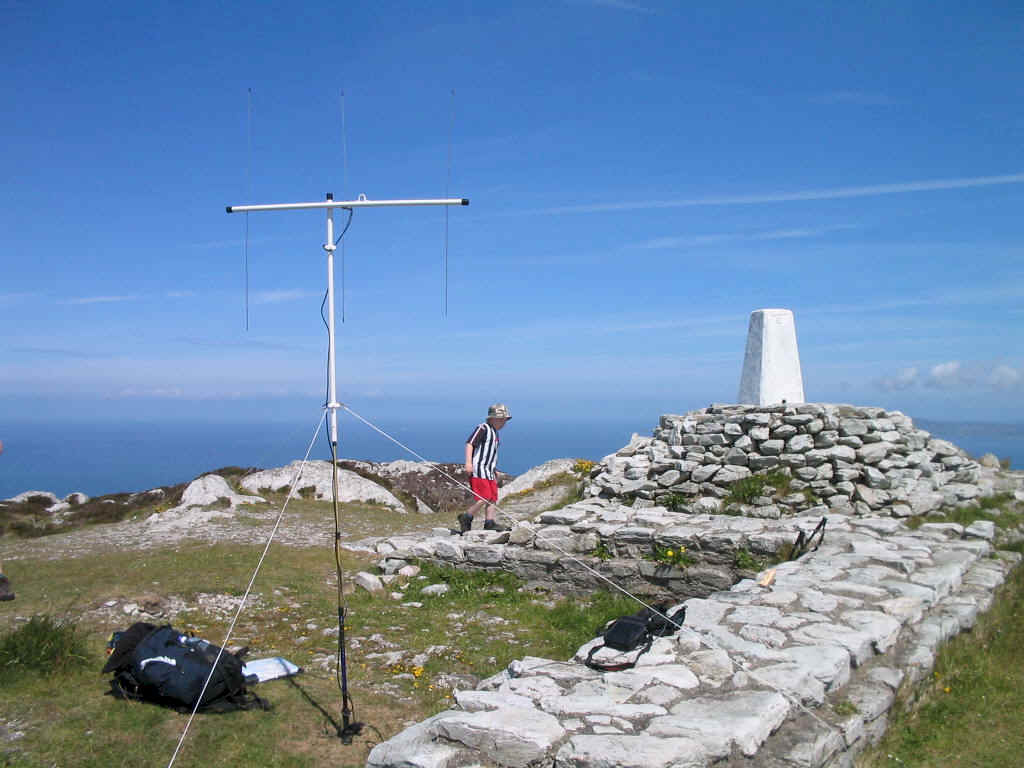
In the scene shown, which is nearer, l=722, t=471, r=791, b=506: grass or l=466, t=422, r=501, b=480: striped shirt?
l=466, t=422, r=501, b=480: striped shirt

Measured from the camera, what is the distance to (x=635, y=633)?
5805 mm

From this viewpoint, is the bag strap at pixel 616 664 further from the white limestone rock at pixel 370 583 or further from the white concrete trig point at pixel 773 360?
the white concrete trig point at pixel 773 360

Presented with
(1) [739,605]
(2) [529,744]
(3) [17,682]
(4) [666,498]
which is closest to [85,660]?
(3) [17,682]

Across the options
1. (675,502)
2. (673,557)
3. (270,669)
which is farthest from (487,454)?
(270,669)

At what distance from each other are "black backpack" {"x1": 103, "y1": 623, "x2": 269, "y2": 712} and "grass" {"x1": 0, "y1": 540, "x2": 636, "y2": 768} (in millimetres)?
114

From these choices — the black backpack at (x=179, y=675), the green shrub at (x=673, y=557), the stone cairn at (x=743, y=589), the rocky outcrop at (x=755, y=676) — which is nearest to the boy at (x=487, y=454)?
the stone cairn at (x=743, y=589)

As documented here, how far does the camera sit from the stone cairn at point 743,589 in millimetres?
4316

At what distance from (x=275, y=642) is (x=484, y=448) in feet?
15.1

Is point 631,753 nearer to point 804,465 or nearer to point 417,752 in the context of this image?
point 417,752

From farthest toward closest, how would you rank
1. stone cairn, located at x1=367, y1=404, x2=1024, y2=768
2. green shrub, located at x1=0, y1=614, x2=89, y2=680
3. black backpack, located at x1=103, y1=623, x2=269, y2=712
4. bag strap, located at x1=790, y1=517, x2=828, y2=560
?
bag strap, located at x1=790, y1=517, x2=828, y2=560 → green shrub, located at x1=0, y1=614, x2=89, y2=680 → black backpack, located at x1=103, y1=623, x2=269, y2=712 → stone cairn, located at x1=367, y1=404, x2=1024, y2=768

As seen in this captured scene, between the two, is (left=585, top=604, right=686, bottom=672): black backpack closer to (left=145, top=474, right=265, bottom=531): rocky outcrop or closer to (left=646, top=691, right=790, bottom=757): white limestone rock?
(left=646, top=691, right=790, bottom=757): white limestone rock

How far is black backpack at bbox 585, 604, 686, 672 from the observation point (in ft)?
18.2

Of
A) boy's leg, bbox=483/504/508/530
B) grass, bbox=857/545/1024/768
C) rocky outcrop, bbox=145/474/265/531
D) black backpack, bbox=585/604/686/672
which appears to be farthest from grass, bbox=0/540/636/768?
grass, bbox=857/545/1024/768

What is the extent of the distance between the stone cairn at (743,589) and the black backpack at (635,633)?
0.30 feet
